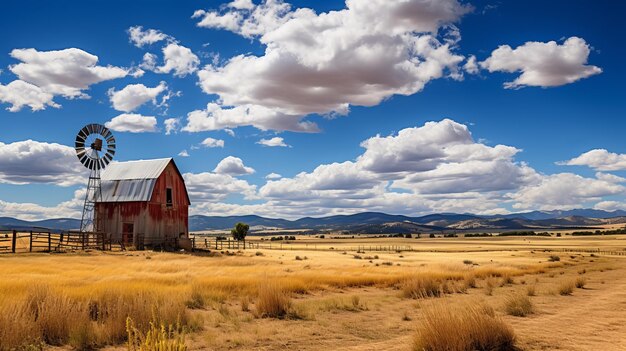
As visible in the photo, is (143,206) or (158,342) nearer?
(158,342)

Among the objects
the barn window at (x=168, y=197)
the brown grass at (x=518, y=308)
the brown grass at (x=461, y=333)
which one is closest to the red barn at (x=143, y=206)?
the barn window at (x=168, y=197)

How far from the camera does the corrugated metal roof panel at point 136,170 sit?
5400 centimetres

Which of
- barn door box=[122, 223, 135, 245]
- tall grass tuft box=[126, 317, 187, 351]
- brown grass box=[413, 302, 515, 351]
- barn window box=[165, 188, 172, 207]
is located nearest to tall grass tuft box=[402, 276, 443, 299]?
brown grass box=[413, 302, 515, 351]

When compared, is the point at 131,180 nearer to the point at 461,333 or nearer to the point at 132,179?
the point at 132,179

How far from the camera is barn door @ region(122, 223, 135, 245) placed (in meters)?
51.5

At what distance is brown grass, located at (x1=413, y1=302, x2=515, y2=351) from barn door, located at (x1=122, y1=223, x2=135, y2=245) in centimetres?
4608

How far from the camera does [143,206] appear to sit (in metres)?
51.7

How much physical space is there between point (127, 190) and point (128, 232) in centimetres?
446

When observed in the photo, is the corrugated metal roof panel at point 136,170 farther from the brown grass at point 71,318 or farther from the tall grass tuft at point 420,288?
the brown grass at point 71,318

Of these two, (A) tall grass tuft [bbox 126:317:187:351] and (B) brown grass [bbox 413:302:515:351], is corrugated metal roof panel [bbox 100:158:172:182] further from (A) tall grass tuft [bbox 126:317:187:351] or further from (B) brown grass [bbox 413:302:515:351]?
(A) tall grass tuft [bbox 126:317:187:351]

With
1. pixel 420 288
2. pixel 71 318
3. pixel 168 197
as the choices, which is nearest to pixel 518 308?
pixel 420 288

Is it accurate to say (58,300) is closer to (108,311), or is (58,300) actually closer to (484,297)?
(108,311)

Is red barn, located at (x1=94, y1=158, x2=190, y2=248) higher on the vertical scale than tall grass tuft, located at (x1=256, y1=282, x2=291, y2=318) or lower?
higher

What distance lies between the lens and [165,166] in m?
54.4
